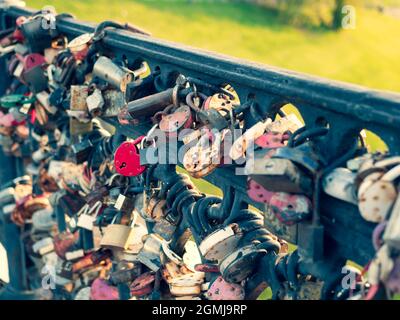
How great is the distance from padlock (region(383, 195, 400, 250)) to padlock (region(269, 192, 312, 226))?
31cm

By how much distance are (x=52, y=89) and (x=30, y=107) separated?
1.16 feet

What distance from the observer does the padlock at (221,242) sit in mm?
2119

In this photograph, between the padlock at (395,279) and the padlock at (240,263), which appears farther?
the padlock at (240,263)

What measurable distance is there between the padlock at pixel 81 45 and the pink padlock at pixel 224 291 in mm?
1444

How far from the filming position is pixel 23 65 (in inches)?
158

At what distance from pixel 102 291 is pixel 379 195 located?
1943 millimetres

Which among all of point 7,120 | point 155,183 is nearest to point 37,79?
point 7,120

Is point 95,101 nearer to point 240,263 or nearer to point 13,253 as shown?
point 240,263

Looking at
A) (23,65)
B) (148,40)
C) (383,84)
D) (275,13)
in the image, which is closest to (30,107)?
(23,65)

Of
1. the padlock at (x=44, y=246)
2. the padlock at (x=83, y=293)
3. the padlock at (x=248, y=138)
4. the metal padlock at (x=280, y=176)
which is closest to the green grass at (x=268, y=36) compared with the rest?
the padlock at (x=44, y=246)

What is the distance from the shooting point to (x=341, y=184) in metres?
1.64

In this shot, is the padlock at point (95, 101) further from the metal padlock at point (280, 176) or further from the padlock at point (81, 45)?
Result: the metal padlock at point (280, 176)

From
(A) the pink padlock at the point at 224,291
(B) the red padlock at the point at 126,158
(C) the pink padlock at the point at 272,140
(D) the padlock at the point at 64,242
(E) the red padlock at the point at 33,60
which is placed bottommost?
(D) the padlock at the point at 64,242

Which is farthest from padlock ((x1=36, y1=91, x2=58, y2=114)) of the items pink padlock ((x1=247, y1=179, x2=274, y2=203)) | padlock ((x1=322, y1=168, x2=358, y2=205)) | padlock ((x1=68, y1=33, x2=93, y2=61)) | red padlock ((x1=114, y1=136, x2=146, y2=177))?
padlock ((x1=322, y1=168, x2=358, y2=205))
